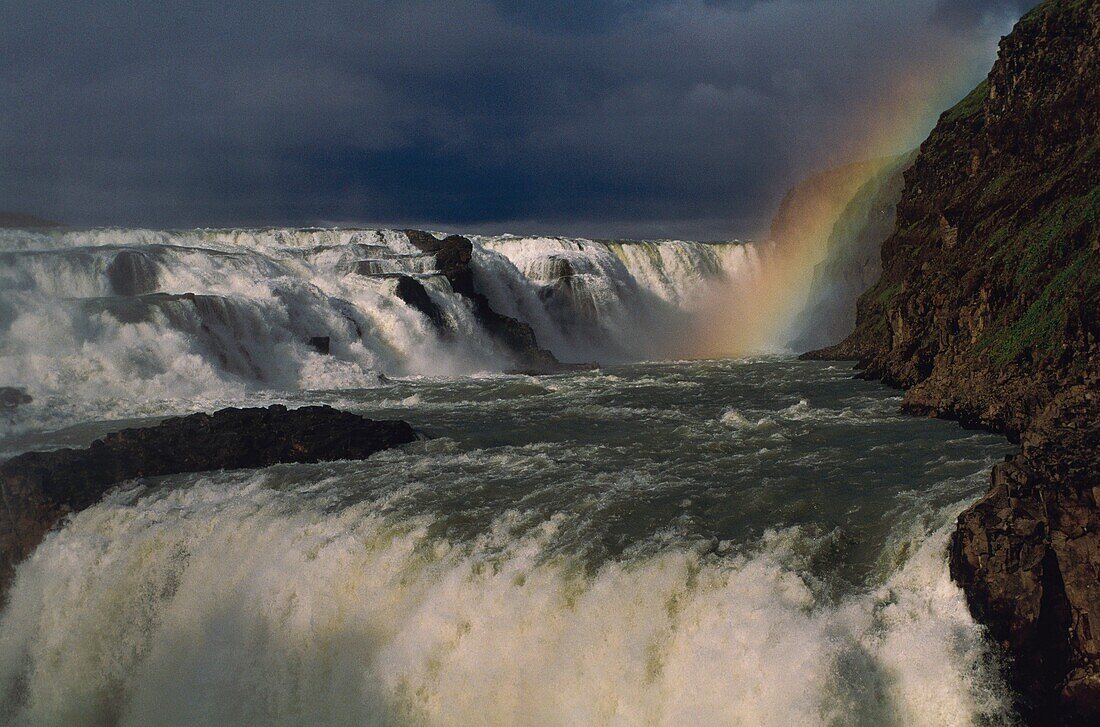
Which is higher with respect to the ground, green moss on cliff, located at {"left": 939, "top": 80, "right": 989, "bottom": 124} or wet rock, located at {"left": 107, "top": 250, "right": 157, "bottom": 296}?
green moss on cliff, located at {"left": 939, "top": 80, "right": 989, "bottom": 124}

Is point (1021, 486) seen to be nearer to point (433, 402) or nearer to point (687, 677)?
point (687, 677)

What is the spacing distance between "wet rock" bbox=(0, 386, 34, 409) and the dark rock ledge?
29.3ft

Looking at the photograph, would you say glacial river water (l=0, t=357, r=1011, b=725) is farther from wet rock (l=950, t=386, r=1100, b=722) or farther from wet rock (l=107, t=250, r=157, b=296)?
wet rock (l=107, t=250, r=157, b=296)

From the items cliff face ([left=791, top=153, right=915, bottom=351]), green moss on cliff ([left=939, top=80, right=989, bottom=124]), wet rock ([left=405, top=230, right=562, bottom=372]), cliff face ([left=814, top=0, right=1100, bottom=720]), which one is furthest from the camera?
cliff face ([left=791, top=153, right=915, bottom=351])

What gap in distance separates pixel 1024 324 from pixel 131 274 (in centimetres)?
3481

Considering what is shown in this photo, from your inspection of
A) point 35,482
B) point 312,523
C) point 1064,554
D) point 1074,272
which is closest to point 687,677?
point 1064,554

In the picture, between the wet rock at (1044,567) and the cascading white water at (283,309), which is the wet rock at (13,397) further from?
the wet rock at (1044,567)

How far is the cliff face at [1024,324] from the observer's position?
694cm

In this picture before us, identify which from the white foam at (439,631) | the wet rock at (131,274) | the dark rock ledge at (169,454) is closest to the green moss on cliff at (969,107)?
the dark rock ledge at (169,454)

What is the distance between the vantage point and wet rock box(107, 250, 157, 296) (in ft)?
117

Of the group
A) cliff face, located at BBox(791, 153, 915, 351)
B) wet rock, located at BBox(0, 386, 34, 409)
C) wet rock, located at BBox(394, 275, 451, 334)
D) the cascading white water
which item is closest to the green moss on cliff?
cliff face, located at BBox(791, 153, 915, 351)

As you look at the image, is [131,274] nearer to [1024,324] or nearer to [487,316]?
[487,316]

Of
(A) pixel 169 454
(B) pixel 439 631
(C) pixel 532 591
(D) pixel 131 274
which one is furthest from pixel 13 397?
(C) pixel 532 591

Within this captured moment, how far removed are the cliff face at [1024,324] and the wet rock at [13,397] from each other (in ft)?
79.7
